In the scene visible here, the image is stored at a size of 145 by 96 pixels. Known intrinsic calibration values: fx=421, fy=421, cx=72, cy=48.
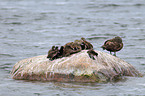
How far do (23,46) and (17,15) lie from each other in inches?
477

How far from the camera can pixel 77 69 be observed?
11250 mm

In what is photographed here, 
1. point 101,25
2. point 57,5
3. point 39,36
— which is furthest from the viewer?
point 57,5

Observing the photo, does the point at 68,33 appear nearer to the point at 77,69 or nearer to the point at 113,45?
the point at 113,45

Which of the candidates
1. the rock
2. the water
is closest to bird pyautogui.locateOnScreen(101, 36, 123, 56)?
the rock

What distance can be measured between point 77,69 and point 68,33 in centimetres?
1099

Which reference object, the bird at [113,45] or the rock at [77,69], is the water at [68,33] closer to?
the rock at [77,69]

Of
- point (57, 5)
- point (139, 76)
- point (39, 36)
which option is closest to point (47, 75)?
point (139, 76)

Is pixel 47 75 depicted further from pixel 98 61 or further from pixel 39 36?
pixel 39 36

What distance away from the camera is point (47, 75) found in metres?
11.5

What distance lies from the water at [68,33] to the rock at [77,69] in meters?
0.26

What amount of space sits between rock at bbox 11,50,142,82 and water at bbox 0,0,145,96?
10.3 inches

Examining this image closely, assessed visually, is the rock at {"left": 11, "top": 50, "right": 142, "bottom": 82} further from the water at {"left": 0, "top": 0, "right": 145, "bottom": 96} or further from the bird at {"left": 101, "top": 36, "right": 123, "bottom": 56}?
the bird at {"left": 101, "top": 36, "right": 123, "bottom": 56}

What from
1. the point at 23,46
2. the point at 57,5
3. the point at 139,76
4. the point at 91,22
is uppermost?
the point at 57,5

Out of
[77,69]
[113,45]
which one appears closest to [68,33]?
[113,45]
